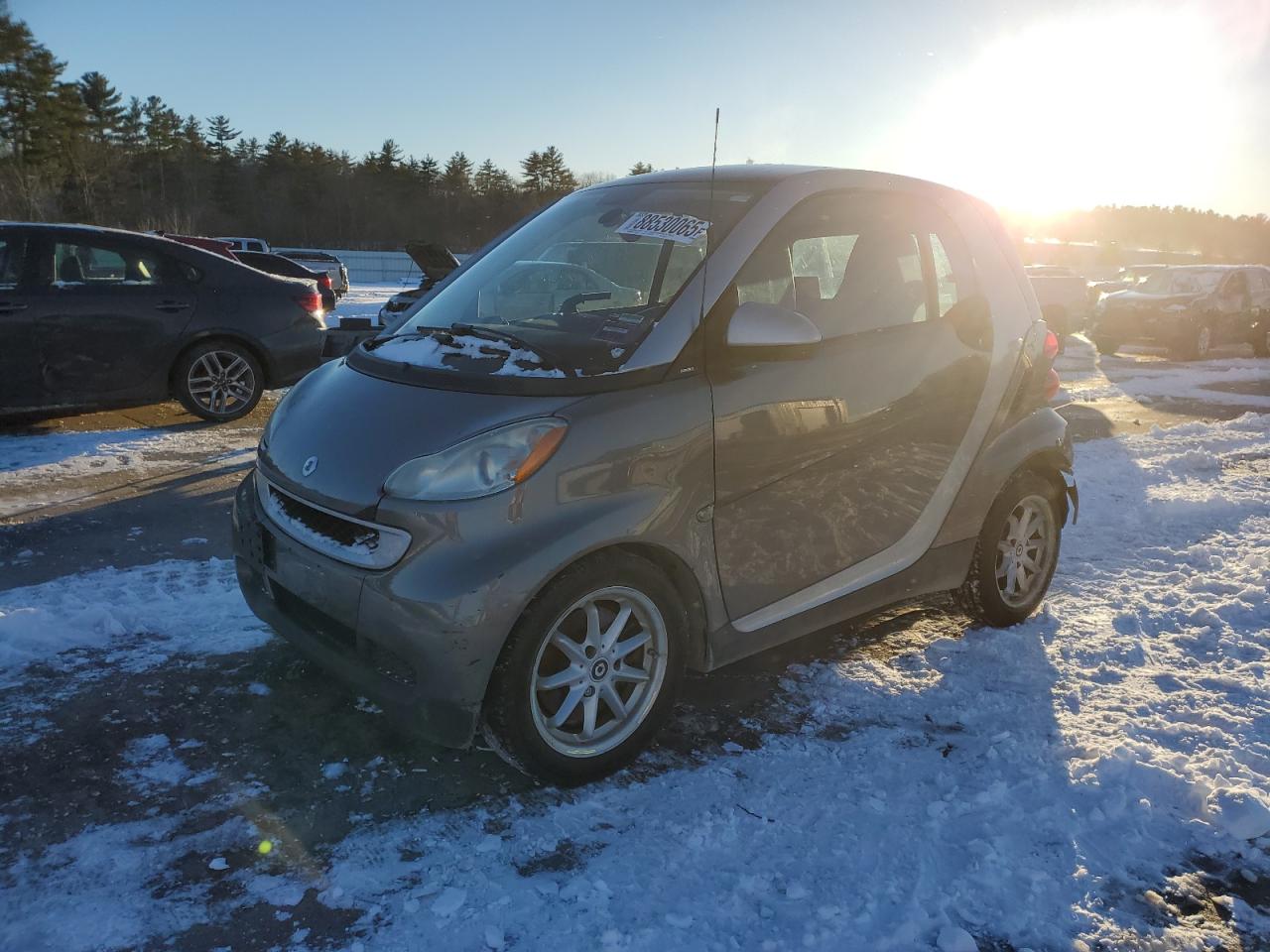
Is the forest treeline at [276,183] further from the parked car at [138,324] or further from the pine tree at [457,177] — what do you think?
the parked car at [138,324]

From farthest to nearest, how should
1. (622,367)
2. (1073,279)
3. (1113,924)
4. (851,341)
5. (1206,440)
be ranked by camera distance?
(1073,279), (1206,440), (851,341), (622,367), (1113,924)

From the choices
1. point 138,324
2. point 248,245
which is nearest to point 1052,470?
point 138,324

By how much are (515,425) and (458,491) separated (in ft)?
0.84

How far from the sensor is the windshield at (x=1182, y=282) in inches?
671

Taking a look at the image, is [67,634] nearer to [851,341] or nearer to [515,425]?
[515,425]

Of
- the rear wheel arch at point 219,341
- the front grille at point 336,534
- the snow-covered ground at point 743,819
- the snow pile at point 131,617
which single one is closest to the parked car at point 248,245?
the rear wheel arch at point 219,341

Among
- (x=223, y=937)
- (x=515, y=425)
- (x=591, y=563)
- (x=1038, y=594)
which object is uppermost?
(x=515, y=425)

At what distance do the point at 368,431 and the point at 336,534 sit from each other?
0.33 m

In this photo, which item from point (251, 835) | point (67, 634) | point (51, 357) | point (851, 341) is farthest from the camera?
point (51, 357)

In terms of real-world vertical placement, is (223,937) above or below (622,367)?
below

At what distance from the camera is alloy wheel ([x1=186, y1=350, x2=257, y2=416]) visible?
7.63 m

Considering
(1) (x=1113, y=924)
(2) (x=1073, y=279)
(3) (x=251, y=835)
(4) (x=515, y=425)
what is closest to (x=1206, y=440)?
(1) (x=1113, y=924)

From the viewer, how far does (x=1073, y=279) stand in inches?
864

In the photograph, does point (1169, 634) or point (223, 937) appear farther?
point (1169, 634)
